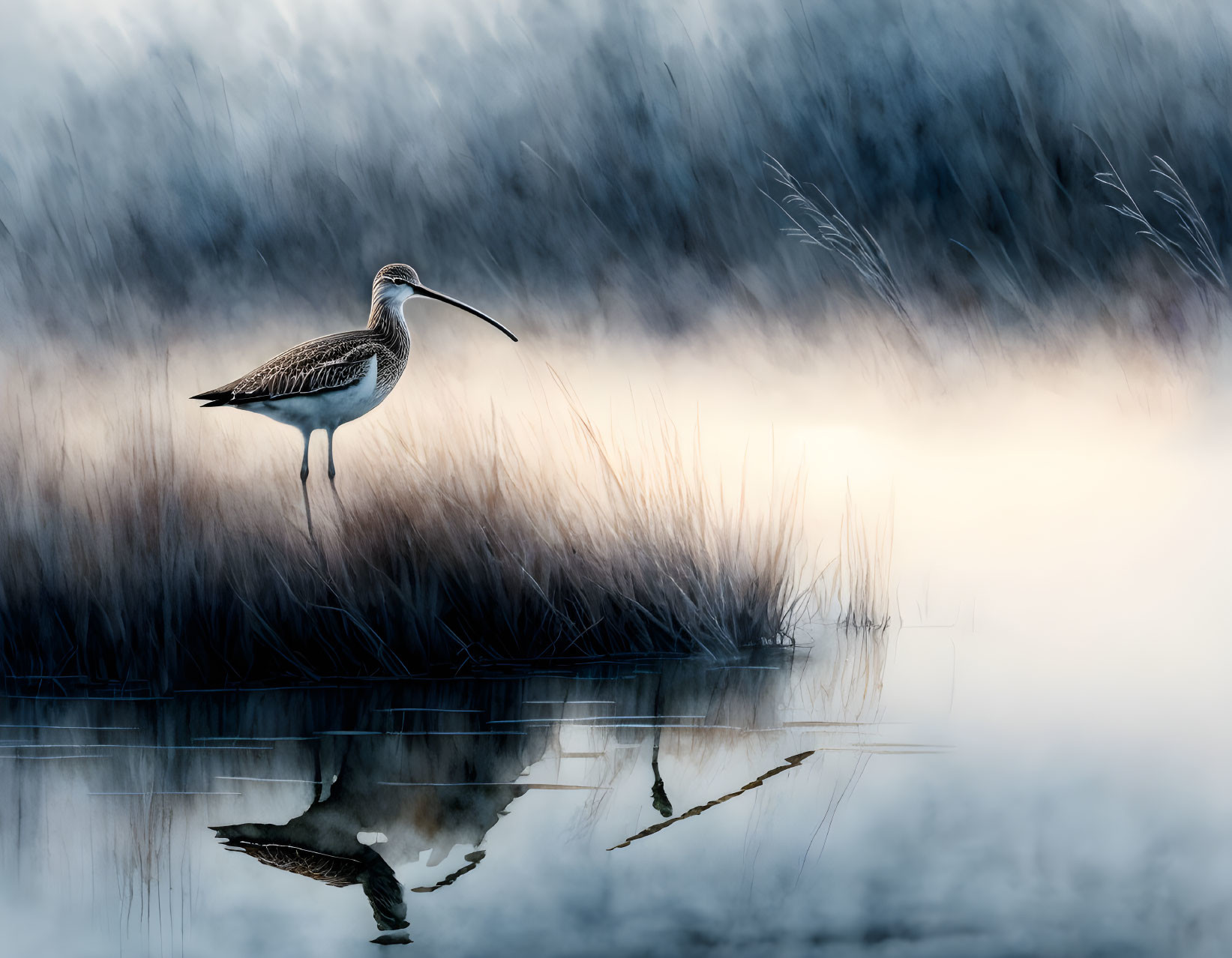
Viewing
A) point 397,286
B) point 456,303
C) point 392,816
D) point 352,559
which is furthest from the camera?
point 456,303

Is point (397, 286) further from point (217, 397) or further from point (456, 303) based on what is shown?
point (217, 397)

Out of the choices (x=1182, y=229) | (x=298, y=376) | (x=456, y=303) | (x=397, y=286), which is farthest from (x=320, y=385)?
(x=1182, y=229)

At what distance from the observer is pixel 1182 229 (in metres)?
6.99

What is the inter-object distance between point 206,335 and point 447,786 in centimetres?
383

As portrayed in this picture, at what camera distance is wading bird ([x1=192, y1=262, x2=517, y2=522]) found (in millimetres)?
5371

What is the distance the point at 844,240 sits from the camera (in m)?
6.72

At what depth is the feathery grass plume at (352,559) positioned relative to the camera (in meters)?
5.04

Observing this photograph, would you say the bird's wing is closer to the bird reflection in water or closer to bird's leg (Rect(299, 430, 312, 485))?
bird's leg (Rect(299, 430, 312, 485))

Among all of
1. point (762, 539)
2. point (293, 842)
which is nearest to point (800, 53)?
point (762, 539)

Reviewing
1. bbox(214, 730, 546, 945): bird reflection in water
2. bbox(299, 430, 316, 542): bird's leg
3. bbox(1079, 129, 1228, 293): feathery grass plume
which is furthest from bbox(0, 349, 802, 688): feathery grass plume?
bbox(1079, 129, 1228, 293): feathery grass plume

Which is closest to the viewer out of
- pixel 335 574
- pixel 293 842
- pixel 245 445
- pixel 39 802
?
pixel 293 842

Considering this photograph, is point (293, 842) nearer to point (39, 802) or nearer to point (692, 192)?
point (39, 802)

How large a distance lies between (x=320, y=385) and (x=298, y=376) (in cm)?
10

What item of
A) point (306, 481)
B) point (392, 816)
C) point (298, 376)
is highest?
point (298, 376)
